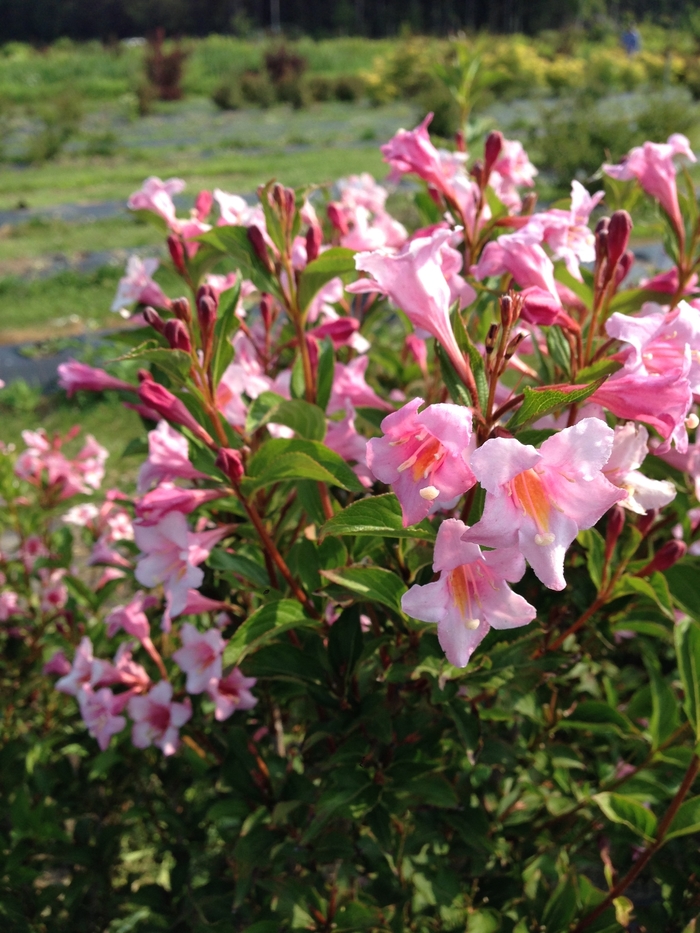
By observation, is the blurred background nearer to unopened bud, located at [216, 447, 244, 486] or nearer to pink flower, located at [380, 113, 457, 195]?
pink flower, located at [380, 113, 457, 195]

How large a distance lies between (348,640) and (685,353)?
60 cm

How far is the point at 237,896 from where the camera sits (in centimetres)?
131

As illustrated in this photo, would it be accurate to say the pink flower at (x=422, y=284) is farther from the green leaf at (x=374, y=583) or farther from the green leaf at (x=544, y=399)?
the green leaf at (x=374, y=583)

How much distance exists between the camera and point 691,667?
110 centimetres

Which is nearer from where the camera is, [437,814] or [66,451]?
[437,814]

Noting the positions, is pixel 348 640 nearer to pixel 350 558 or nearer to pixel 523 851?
pixel 350 558

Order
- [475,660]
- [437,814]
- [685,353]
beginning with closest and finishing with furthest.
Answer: [685,353] < [475,660] < [437,814]

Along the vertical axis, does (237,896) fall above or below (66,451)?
above

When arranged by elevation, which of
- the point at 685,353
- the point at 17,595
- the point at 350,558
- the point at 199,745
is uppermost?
the point at 685,353

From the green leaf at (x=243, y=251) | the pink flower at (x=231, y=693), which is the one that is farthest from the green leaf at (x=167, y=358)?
the pink flower at (x=231, y=693)

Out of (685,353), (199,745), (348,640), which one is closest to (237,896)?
(199,745)

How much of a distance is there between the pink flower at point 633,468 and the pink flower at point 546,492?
0.13m

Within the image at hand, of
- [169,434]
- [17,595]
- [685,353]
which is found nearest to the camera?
[685,353]

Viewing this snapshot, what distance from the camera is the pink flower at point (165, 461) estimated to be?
1.16 metres
